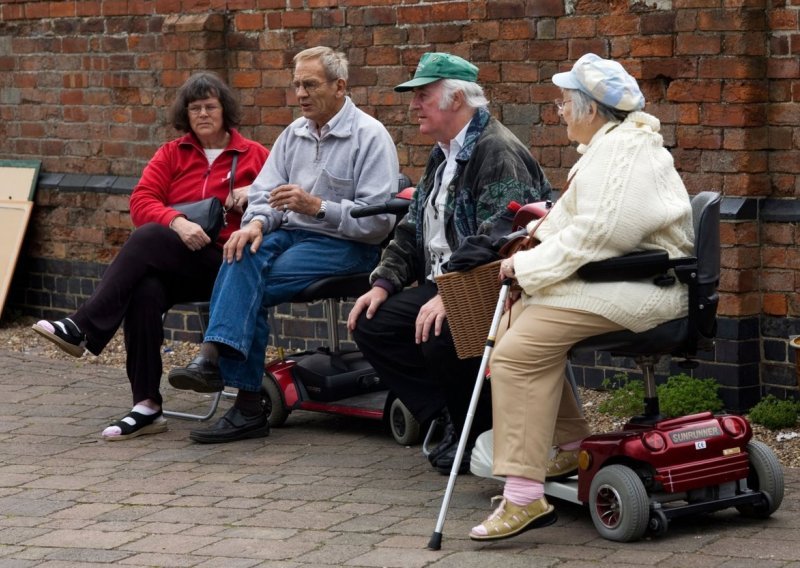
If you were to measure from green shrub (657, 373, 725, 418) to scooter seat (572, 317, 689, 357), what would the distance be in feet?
5.56

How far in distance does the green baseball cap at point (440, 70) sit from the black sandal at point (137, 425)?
205 cm

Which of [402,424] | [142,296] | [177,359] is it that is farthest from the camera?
[177,359]

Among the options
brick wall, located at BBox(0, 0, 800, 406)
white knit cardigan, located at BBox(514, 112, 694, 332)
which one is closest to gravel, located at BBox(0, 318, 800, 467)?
brick wall, located at BBox(0, 0, 800, 406)

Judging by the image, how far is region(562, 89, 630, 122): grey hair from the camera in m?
4.98

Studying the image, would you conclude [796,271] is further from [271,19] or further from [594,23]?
[271,19]

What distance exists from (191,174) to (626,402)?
2.30 m

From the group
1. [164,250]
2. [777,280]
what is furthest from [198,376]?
[777,280]

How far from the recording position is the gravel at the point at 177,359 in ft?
20.5

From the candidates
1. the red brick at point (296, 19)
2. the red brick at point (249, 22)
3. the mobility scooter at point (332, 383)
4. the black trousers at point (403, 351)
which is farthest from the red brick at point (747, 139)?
the red brick at point (249, 22)

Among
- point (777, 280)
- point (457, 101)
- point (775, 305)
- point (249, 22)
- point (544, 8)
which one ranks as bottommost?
point (775, 305)

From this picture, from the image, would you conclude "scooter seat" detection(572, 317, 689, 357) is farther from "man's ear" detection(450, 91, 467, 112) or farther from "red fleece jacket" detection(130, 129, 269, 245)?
"red fleece jacket" detection(130, 129, 269, 245)

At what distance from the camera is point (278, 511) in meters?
5.44

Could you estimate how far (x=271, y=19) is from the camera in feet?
28.1

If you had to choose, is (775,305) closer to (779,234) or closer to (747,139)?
(779,234)
